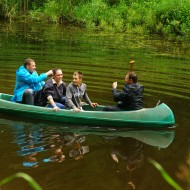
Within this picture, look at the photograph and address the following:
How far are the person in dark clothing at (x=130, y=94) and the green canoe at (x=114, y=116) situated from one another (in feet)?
0.91

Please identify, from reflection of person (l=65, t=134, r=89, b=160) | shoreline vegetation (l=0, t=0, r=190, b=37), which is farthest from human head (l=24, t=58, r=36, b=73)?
shoreline vegetation (l=0, t=0, r=190, b=37)

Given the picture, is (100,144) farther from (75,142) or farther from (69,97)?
(69,97)

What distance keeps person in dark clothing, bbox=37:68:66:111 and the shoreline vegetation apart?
19131mm

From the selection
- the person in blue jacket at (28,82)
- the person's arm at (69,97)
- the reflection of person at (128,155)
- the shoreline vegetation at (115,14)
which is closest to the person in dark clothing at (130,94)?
the person's arm at (69,97)

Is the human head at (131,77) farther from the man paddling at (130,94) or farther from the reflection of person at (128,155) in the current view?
the reflection of person at (128,155)

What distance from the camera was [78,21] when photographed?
3091 cm

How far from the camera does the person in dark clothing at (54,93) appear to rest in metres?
7.89

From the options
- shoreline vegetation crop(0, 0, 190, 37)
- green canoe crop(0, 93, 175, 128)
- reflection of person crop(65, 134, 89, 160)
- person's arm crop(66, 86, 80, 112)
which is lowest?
reflection of person crop(65, 134, 89, 160)

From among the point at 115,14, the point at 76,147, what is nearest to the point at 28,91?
the point at 76,147

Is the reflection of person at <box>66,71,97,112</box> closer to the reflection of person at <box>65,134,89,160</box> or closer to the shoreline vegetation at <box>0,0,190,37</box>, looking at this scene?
the reflection of person at <box>65,134,89,160</box>

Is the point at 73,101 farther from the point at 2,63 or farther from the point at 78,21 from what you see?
the point at 78,21

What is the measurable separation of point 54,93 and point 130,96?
1579 mm

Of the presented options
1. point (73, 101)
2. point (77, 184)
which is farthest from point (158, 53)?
point (77, 184)

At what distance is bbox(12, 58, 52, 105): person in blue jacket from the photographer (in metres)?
8.07
